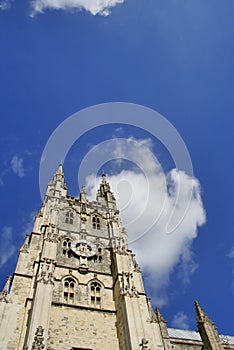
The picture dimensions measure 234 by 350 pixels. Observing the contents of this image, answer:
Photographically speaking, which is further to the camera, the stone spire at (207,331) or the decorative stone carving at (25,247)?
the decorative stone carving at (25,247)

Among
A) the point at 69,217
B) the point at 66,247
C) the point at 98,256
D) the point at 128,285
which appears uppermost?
the point at 69,217

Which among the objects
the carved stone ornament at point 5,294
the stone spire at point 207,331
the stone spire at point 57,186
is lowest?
the stone spire at point 207,331

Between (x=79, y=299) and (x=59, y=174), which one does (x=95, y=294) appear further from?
(x=59, y=174)

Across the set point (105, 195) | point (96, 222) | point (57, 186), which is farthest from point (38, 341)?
point (105, 195)

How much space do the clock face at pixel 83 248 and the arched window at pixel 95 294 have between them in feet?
12.4

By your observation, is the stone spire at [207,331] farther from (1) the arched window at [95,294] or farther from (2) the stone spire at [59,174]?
(2) the stone spire at [59,174]

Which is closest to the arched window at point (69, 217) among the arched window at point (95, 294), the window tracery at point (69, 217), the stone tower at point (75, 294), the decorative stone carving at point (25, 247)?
the window tracery at point (69, 217)

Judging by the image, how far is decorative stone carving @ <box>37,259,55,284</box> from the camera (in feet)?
84.5

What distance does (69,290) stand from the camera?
28109 millimetres

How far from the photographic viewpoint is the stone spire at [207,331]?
24.9 meters

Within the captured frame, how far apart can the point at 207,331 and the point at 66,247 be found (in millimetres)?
16132

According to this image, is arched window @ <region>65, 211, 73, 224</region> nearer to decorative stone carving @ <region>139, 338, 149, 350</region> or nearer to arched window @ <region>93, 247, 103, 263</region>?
arched window @ <region>93, 247, 103, 263</region>

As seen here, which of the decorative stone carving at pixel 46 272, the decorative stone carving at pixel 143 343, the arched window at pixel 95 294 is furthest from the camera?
the arched window at pixel 95 294

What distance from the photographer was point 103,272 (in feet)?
103
